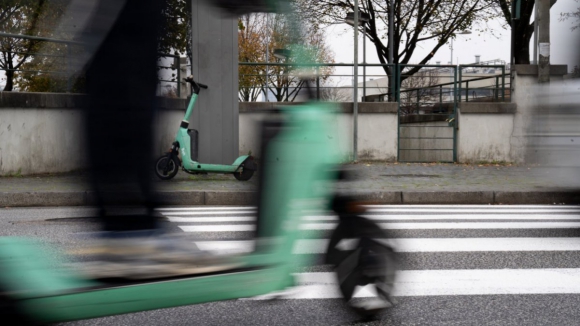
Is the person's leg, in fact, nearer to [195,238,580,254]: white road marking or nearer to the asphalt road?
the asphalt road

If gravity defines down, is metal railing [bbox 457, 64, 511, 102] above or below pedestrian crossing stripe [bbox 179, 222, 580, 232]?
above

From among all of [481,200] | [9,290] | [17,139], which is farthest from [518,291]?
[17,139]

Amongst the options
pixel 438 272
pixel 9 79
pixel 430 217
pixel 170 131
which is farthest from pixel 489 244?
pixel 9 79

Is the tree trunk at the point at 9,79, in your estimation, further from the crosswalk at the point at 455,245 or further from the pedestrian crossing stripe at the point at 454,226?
the pedestrian crossing stripe at the point at 454,226

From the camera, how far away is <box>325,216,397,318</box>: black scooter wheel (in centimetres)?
297

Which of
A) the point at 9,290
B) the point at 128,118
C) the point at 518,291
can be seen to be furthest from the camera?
the point at 518,291

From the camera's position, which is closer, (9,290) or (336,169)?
(9,290)

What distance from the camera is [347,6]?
29.2 meters

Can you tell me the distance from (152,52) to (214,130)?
811 cm

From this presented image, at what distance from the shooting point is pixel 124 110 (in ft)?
9.17

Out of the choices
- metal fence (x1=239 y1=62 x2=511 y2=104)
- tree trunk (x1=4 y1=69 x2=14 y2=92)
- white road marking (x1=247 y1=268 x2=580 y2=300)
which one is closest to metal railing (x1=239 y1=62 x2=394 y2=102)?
metal fence (x1=239 y1=62 x2=511 y2=104)

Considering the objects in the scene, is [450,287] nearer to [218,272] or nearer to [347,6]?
[218,272]

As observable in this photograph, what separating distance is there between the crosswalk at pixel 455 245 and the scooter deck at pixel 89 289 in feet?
0.67

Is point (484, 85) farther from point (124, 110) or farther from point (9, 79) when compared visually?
point (124, 110)
